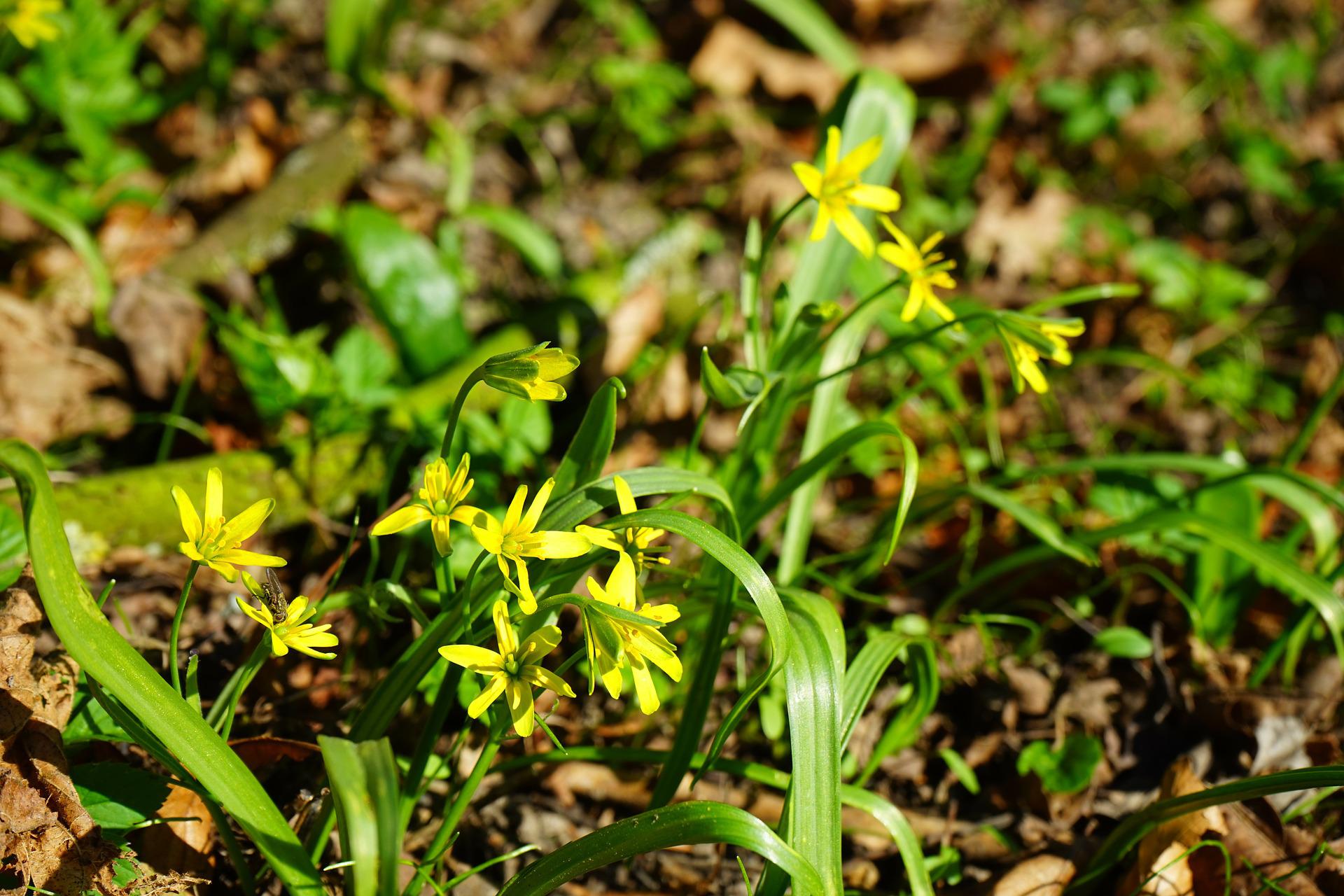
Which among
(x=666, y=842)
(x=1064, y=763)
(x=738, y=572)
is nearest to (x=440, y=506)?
(x=738, y=572)

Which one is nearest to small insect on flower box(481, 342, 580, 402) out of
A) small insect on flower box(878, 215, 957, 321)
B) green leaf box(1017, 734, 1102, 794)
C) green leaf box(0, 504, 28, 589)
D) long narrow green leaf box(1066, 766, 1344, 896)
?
small insect on flower box(878, 215, 957, 321)

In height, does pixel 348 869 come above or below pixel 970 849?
above

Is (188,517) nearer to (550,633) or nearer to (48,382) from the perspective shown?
(550,633)

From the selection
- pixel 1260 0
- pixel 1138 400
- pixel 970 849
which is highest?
pixel 1260 0

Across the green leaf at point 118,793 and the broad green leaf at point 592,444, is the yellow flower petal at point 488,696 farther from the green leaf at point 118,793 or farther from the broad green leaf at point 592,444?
the green leaf at point 118,793

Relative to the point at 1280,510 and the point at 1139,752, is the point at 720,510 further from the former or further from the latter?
the point at 1280,510

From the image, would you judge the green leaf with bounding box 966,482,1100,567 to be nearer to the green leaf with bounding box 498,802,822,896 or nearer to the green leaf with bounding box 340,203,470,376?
the green leaf with bounding box 498,802,822,896

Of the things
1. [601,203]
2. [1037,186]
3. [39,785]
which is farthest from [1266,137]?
[39,785]
